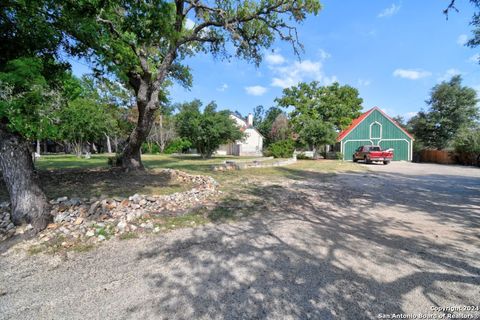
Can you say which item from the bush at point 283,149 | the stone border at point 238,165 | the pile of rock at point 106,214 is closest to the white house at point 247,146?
the bush at point 283,149

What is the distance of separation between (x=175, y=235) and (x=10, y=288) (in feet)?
6.34

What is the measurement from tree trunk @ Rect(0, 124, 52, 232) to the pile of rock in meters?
0.20

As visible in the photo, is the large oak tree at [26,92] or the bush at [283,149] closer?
the large oak tree at [26,92]

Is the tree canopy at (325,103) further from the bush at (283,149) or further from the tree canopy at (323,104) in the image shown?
the bush at (283,149)

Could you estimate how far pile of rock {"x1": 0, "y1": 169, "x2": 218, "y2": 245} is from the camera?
11.9 feet

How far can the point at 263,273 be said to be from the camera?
257 cm

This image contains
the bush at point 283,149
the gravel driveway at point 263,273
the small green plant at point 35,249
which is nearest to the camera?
the gravel driveway at point 263,273

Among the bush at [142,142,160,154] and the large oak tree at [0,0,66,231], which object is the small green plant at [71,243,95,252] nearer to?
the large oak tree at [0,0,66,231]

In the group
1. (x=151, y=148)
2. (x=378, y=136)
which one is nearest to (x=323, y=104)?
(x=378, y=136)

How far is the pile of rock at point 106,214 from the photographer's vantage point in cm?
364

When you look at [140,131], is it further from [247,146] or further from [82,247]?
[247,146]

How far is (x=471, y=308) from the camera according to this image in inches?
78.7

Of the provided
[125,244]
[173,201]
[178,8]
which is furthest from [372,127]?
[125,244]

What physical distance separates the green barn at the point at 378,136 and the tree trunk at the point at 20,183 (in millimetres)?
26139
